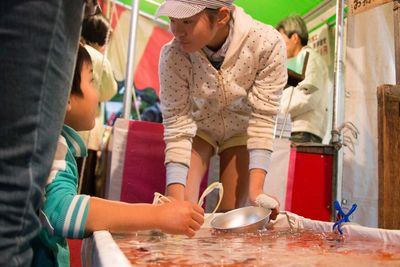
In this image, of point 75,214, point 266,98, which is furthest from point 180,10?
point 75,214

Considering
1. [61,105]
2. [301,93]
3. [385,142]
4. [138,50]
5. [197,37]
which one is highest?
[138,50]

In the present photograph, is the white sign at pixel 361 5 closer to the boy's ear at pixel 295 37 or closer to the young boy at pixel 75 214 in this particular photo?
the boy's ear at pixel 295 37

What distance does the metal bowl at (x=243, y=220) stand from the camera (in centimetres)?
105

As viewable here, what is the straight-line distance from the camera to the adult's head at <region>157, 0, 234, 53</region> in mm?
1262

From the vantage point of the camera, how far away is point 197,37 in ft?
4.30

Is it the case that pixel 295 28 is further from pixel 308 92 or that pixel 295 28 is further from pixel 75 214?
pixel 75 214

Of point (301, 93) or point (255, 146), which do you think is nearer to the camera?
point (255, 146)

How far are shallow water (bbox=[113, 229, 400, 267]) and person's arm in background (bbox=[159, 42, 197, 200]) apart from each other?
1.30 ft

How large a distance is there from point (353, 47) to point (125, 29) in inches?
87.3

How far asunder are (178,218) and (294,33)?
203 cm

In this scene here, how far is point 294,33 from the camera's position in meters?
2.53

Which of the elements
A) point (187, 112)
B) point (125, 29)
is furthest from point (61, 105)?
point (125, 29)

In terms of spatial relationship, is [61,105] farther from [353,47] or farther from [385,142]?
[353,47]

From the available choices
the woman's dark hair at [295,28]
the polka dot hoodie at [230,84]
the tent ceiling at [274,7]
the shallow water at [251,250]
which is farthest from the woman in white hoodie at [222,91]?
the tent ceiling at [274,7]
